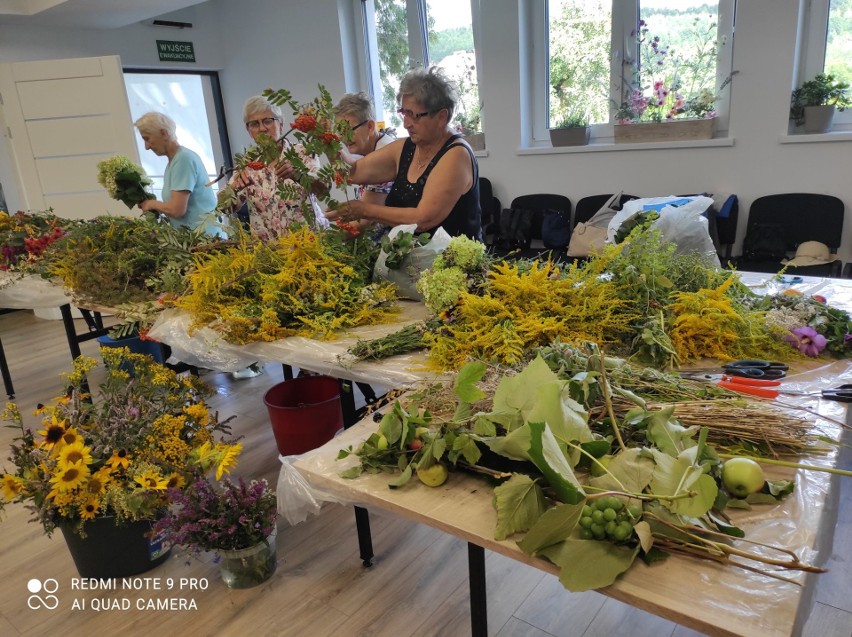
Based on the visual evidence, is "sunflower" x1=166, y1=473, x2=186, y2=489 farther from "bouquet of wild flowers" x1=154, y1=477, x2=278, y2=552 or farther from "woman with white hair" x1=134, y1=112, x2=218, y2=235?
"woman with white hair" x1=134, y1=112, x2=218, y2=235

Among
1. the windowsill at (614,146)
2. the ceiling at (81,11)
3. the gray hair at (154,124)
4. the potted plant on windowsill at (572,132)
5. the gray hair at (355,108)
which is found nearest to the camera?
the gray hair at (355,108)

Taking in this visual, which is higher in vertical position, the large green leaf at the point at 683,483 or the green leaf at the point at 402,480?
the large green leaf at the point at 683,483

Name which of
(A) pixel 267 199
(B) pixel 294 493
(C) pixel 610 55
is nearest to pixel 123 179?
(A) pixel 267 199

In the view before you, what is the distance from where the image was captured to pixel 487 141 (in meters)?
5.12

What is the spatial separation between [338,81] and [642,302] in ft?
16.7

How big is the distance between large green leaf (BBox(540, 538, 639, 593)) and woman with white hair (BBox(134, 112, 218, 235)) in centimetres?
276

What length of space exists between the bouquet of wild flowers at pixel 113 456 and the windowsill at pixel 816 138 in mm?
3722

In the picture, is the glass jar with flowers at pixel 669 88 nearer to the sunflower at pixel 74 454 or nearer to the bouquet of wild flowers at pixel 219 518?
the bouquet of wild flowers at pixel 219 518

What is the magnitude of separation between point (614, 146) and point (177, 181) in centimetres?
299

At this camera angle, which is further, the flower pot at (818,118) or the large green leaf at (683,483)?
the flower pot at (818,118)

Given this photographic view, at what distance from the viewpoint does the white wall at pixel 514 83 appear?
12.3 ft

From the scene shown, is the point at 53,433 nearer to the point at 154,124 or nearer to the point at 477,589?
the point at 477,589

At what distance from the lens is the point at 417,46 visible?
5.51 metres

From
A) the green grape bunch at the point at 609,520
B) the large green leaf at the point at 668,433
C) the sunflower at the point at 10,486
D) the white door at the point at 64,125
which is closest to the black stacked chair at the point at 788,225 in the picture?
the large green leaf at the point at 668,433
